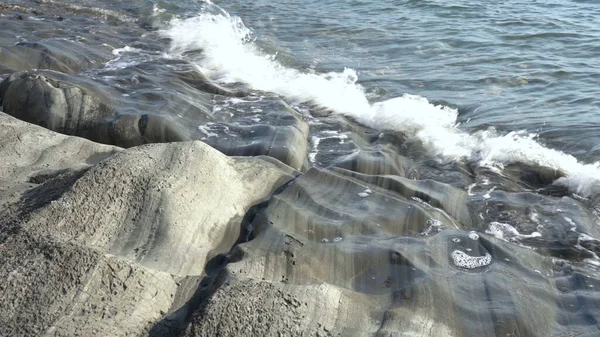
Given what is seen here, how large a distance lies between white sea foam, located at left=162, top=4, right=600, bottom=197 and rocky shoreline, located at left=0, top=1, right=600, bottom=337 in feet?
1.47

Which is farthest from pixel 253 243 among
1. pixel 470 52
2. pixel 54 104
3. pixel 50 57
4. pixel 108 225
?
pixel 470 52

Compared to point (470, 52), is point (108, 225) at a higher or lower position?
higher

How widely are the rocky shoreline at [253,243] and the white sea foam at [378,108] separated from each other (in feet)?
1.47

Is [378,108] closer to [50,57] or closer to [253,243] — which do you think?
[50,57]

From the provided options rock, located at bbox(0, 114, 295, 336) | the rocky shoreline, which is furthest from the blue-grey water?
rock, located at bbox(0, 114, 295, 336)

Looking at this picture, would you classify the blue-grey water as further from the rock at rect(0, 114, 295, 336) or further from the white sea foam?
the rock at rect(0, 114, 295, 336)

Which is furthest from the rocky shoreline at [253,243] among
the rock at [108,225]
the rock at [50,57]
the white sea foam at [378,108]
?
the rock at [50,57]

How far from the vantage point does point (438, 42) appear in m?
11.2

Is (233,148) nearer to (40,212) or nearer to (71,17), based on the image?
(40,212)

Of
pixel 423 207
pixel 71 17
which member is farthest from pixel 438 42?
pixel 423 207

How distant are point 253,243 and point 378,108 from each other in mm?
4510

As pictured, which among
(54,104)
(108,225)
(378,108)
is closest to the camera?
(108,225)

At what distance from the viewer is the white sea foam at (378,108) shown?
250 inches

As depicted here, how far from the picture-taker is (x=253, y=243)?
3.63 metres
